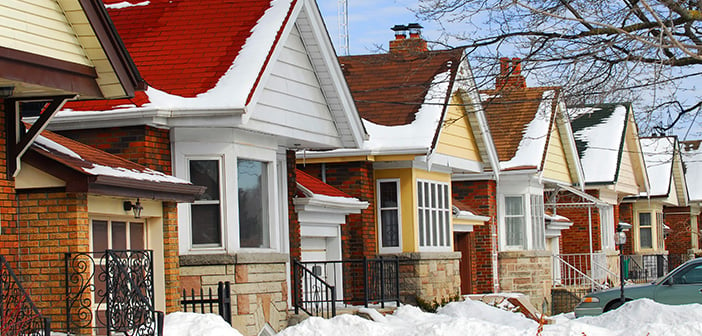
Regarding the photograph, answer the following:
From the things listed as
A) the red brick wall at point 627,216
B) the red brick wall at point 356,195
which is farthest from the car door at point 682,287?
the red brick wall at point 627,216

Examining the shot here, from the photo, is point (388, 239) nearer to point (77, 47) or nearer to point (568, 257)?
point (77, 47)

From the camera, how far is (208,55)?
1595cm

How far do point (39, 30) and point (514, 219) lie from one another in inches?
790

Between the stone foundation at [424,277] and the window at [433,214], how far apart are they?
1.14 ft

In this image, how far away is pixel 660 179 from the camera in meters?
46.1

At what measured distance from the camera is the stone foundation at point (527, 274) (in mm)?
29016

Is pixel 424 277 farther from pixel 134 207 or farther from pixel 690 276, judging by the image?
pixel 134 207

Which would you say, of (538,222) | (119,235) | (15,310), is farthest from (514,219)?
(15,310)

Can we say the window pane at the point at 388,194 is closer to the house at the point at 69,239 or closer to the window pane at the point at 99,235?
the window pane at the point at 99,235

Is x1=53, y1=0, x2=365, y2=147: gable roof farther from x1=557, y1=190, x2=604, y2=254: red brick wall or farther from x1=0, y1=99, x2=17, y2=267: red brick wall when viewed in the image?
x1=557, y1=190, x2=604, y2=254: red brick wall

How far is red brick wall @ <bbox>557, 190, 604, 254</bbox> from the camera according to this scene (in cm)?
3684

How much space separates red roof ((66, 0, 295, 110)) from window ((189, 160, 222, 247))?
1238 mm

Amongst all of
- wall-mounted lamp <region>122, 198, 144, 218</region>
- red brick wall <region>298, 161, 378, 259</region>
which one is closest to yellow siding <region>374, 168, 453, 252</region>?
red brick wall <region>298, 161, 378, 259</region>

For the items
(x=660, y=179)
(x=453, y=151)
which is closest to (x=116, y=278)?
(x=453, y=151)
